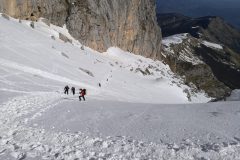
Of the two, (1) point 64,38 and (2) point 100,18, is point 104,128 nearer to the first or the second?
(1) point 64,38

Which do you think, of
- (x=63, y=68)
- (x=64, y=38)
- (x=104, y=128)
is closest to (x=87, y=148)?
(x=104, y=128)

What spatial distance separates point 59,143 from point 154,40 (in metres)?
117

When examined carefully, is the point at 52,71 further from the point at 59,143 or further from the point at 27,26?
the point at 59,143

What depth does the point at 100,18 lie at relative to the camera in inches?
3777

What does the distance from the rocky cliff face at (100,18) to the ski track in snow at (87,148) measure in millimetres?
56124

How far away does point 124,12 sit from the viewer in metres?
109

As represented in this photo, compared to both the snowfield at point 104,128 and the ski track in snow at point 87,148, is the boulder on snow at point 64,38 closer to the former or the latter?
the snowfield at point 104,128

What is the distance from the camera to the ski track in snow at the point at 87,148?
16.1 metres

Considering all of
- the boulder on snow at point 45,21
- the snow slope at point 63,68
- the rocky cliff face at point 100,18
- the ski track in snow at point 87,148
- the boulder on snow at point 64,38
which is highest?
the rocky cliff face at point 100,18

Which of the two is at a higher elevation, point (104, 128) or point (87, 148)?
point (104, 128)

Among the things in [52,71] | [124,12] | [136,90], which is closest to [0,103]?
[52,71]

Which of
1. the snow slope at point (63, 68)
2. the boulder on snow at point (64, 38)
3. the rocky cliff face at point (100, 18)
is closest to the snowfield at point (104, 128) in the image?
the snow slope at point (63, 68)

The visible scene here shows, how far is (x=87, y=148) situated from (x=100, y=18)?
8078 centimetres

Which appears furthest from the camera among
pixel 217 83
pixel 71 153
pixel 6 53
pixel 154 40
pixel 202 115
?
Result: pixel 217 83
